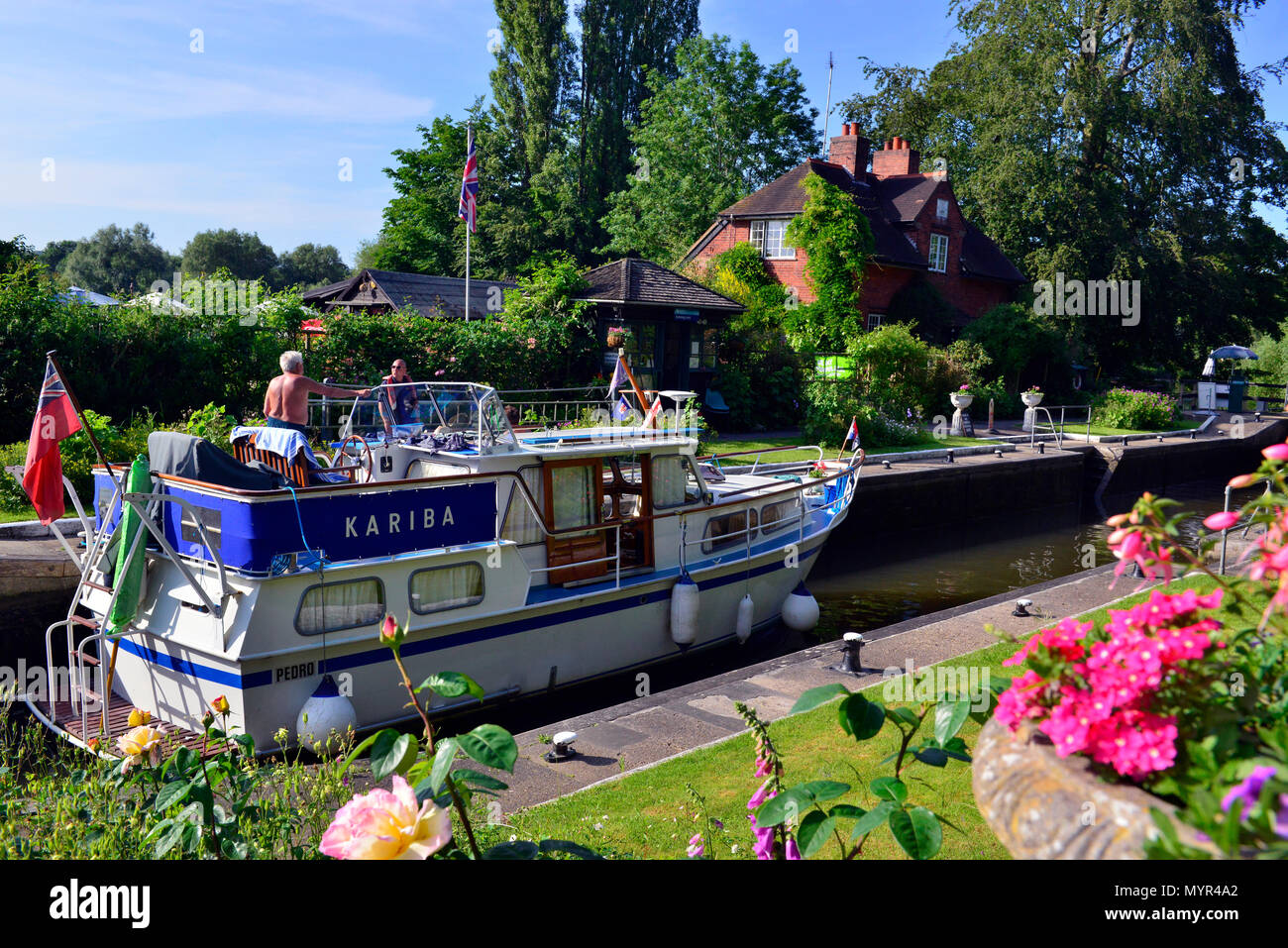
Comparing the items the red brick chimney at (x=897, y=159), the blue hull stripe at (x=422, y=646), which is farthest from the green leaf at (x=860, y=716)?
the red brick chimney at (x=897, y=159)

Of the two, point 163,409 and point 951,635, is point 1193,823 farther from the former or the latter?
point 163,409

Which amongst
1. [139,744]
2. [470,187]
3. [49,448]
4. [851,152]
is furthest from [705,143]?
[139,744]

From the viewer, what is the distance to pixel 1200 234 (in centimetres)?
4306

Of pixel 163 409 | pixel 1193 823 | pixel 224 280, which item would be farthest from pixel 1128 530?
pixel 224 280

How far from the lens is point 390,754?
2.58 m

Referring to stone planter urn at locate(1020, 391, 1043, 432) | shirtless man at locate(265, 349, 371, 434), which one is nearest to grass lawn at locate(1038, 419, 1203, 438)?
stone planter urn at locate(1020, 391, 1043, 432)

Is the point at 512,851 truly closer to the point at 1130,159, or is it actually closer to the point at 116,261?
the point at 1130,159

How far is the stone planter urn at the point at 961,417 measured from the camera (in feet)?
92.7

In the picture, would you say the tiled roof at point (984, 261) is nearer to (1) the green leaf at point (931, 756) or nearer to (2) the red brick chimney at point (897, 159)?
(2) the red brick chimney at point (897, 159)

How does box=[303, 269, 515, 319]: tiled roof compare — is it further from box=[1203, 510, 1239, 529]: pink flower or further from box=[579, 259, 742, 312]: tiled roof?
box=[1203, 510, 1239, 529]: pink flower

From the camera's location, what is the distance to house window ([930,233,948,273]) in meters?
39.3

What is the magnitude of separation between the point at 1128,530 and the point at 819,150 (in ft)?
→ 162

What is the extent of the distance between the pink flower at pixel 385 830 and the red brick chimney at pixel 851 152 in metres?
40.7

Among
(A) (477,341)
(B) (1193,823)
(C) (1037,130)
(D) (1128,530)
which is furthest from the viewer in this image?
(C) (1037,130)
